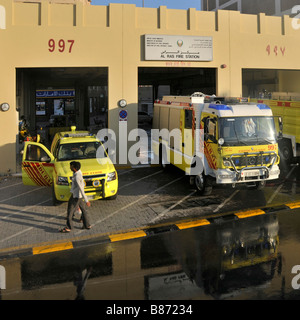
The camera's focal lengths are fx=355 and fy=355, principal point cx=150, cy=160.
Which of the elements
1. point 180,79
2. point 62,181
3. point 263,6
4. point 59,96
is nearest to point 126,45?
point 62,181

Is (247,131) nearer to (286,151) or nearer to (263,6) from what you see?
(286,151)

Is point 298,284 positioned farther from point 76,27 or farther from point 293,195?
point 76,27

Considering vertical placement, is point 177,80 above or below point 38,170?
above

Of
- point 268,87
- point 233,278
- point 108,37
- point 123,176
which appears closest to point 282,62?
point 268,87

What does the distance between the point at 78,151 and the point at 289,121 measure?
9.83m

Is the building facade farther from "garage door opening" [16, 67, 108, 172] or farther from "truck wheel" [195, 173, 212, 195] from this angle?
"truck wheel" [195, 173, 212, 195]

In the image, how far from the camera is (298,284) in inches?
236

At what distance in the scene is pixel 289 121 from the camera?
16.1m

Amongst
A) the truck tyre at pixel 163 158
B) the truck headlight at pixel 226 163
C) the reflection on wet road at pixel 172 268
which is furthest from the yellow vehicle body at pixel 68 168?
the truck tyre at pixel 163 158

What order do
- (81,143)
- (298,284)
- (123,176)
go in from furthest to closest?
1. (123,176)
2. (81,143)
3. (298,284)

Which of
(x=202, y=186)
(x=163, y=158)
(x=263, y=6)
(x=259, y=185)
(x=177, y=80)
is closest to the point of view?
(x=202, y=186)

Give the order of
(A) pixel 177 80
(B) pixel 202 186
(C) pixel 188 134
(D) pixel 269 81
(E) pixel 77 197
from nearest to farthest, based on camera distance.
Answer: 1. (E) pixel 77 197
2. (B) pixel 202 186
3. (C) pixel 188 134
4. (D) pixel 269 81
5. (A) pixel 177 80

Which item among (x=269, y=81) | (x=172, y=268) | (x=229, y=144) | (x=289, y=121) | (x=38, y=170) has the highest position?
(x=269, y=81)

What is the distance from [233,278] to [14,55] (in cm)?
1373
